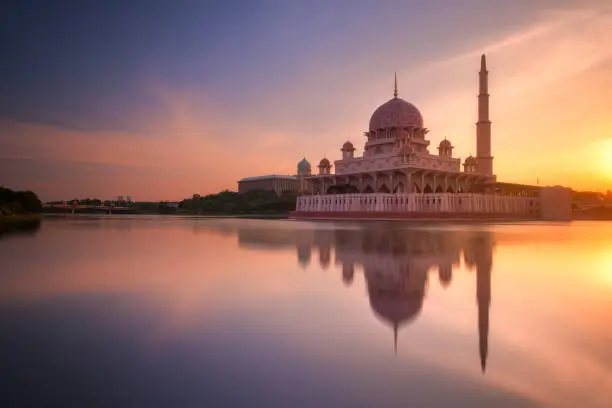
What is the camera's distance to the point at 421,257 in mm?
9789

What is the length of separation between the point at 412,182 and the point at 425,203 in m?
3.95

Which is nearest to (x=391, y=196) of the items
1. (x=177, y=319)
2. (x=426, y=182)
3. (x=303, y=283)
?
(x=426, y=182)

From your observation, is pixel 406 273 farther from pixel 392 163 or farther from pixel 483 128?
pixel 483 128

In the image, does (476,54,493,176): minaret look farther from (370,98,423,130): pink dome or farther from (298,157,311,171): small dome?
(298,157,311,171): small dome

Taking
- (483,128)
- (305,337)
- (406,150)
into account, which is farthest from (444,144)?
(305,337)

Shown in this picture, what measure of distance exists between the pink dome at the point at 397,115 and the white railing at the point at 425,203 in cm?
1059

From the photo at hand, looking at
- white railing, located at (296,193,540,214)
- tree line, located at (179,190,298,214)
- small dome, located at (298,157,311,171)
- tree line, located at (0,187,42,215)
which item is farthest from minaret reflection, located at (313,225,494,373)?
small dome, located at (298,157,311,171)

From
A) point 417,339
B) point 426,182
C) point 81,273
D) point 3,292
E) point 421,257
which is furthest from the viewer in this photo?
point 426,182

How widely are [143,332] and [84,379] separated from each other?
116 cm

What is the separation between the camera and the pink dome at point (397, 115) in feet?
154

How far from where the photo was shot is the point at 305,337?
399 centimetres

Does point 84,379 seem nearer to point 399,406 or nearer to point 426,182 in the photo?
point 399,406

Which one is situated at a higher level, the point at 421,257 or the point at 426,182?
the point at 426,182

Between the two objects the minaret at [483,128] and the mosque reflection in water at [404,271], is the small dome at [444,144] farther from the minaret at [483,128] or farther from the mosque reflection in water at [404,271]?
the mosque reflection in water at [404,271]
